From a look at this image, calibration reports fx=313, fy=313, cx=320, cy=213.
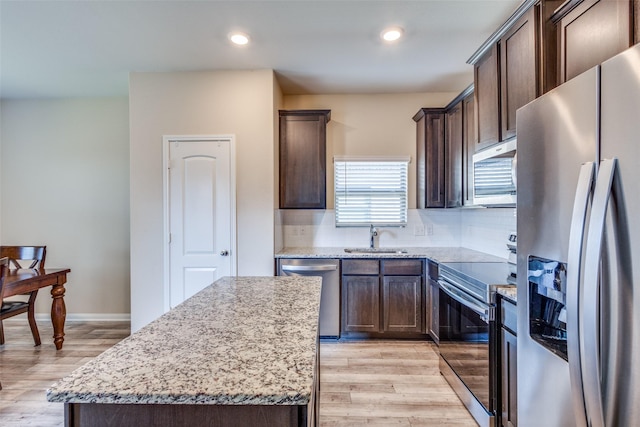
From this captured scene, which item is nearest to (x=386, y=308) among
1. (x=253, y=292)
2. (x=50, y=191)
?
(x=253, y=292)

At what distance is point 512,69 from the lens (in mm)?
1995

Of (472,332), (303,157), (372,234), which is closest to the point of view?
(472,332)

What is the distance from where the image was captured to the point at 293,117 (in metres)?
3.52

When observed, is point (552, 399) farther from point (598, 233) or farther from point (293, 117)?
point (293, 117)

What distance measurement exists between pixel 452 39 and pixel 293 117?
1710 millimetres

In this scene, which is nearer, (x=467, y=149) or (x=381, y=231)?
(x=467, y=149)

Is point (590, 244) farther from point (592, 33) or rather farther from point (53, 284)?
point (53, 284)

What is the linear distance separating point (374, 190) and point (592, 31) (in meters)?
2.59

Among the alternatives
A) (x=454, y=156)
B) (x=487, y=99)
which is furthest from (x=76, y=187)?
(x=487, y=99)

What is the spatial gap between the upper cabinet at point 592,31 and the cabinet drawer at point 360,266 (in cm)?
218

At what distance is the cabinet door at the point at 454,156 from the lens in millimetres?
3178

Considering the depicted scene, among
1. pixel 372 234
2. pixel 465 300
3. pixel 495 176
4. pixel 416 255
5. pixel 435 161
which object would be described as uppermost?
pixel 435 161

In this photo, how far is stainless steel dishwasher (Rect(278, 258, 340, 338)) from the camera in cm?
326

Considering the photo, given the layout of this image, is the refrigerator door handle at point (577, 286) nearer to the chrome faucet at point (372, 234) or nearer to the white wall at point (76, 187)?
the chrome faucet at point (372, 234)
